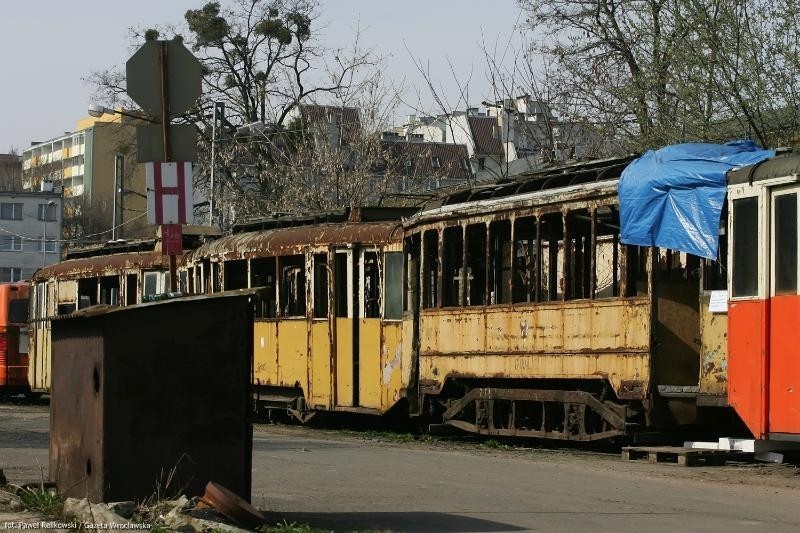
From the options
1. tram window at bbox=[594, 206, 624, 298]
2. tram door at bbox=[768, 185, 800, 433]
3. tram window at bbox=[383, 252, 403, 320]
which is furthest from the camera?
tram window at bbox=[383, 252, 403, 320]

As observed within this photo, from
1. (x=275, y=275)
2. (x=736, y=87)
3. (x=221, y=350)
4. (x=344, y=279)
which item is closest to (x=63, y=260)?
(x=275, y=275)

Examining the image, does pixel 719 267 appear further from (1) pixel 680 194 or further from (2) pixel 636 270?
(2) pixel 636 270

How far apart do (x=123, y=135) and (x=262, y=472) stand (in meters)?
43.3

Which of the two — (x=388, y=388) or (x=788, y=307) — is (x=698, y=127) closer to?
(x=388, y=388)

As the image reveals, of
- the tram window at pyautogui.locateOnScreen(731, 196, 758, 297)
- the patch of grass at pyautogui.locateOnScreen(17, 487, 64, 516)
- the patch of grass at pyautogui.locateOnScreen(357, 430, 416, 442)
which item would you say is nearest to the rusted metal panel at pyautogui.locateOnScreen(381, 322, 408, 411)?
the patch of grass at pyautogui.locateOnScreen(357, 430, 416, 442)

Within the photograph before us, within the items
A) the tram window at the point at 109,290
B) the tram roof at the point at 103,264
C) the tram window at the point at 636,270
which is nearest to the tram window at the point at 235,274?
the tram roof at the point at 103,264

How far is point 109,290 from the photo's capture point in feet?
92.0

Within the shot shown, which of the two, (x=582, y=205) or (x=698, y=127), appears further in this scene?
(x=698, y=127)

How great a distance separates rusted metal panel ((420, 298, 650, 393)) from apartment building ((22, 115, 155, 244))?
60595 millimetres

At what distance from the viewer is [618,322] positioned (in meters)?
15.0

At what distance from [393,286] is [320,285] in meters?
1.72

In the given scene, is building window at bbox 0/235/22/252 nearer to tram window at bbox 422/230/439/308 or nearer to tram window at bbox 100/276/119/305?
tram window at bbox 100/276/119/305

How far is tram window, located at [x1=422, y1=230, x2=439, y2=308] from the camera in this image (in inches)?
736

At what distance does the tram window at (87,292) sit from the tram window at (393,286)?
35.2 ft
